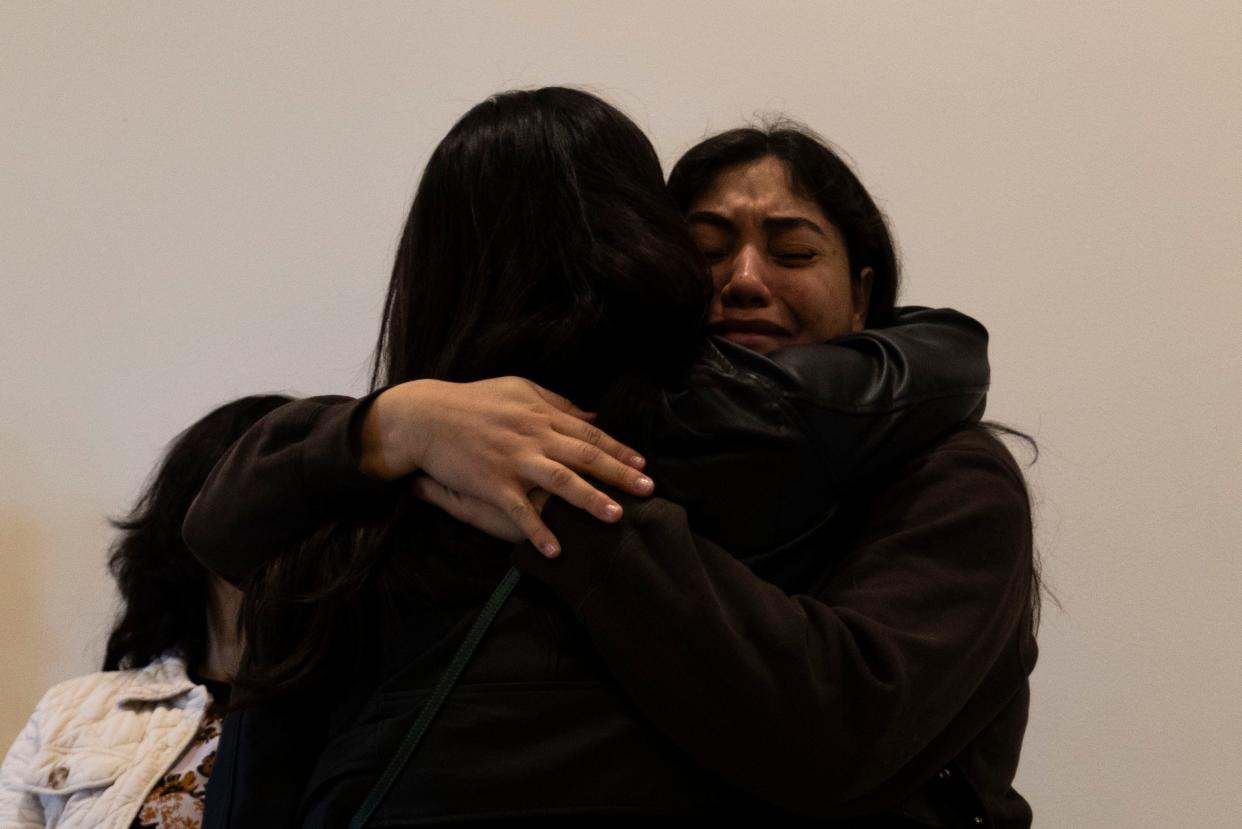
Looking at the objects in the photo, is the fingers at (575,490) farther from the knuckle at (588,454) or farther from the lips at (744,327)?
the lips at (744,327)

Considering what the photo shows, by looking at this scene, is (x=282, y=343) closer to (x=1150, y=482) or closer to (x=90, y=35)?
(x=90, y=35)

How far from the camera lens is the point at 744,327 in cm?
128

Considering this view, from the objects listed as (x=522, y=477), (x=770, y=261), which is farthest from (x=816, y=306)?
(x=522, y=477)

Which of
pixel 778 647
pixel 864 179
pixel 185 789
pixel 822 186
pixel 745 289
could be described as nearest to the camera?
pixel 778 647

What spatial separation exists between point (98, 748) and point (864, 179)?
4.50 feet

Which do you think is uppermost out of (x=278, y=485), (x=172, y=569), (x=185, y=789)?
(x=278, y=485)

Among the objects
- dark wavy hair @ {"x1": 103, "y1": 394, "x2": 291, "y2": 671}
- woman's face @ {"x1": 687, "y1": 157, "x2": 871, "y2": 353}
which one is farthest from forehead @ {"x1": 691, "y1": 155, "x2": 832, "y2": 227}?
dark wavy hair @ {"x1": 103, "y1": 394, "x2": 291, "y2": 671}

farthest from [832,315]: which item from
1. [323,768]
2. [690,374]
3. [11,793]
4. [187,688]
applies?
[11,793]

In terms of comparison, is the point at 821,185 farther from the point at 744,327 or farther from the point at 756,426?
the point at 756,426

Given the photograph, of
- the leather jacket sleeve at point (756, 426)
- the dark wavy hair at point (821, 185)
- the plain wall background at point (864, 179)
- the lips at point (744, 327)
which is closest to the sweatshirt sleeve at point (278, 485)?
the leather jacket sleeve at point (756, 426)

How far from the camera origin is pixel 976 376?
113 cm

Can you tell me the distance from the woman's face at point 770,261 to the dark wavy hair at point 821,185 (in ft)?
0.04

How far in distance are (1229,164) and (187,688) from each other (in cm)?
168

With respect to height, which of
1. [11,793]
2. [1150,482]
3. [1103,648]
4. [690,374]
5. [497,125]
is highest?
[497,125]
